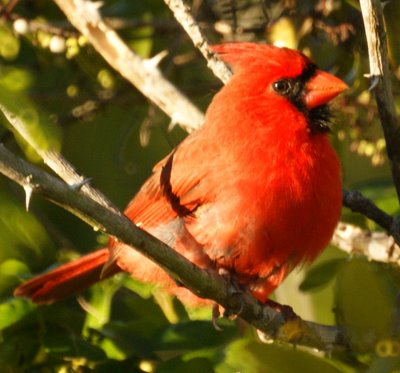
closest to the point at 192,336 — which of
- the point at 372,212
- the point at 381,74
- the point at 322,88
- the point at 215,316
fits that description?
the point at 215,316

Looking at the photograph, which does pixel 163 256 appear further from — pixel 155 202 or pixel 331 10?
pixel 331 10

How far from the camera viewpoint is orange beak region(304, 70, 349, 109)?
2.89 meters

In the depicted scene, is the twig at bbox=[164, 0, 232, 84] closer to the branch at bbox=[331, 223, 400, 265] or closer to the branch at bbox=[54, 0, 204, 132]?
the branch at bbox=[54, 0, 204, 132]

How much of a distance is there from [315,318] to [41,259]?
99cm

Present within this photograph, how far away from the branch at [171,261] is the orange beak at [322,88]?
0.70 m

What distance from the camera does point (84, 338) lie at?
2.42m

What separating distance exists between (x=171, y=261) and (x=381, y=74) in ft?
2.36

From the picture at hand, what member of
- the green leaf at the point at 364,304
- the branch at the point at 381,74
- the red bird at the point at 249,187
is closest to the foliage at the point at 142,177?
the green leaf at the point at 364,304

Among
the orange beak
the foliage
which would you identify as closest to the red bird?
the orange beak

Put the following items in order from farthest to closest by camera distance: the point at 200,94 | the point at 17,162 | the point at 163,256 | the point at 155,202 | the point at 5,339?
the point at 200,94, the point at 155,202, the point at 5,339, the point at 163,256, the point at 17,162

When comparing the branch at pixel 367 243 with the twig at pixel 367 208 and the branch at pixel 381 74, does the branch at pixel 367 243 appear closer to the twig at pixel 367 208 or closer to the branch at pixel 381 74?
the twig at pixel 367 208

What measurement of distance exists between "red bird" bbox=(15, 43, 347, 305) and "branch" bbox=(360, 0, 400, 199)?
0.32 meters

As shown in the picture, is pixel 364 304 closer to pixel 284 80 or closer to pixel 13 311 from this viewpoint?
pixel 13 311

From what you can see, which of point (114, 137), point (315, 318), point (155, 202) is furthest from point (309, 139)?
point (114, 137)
